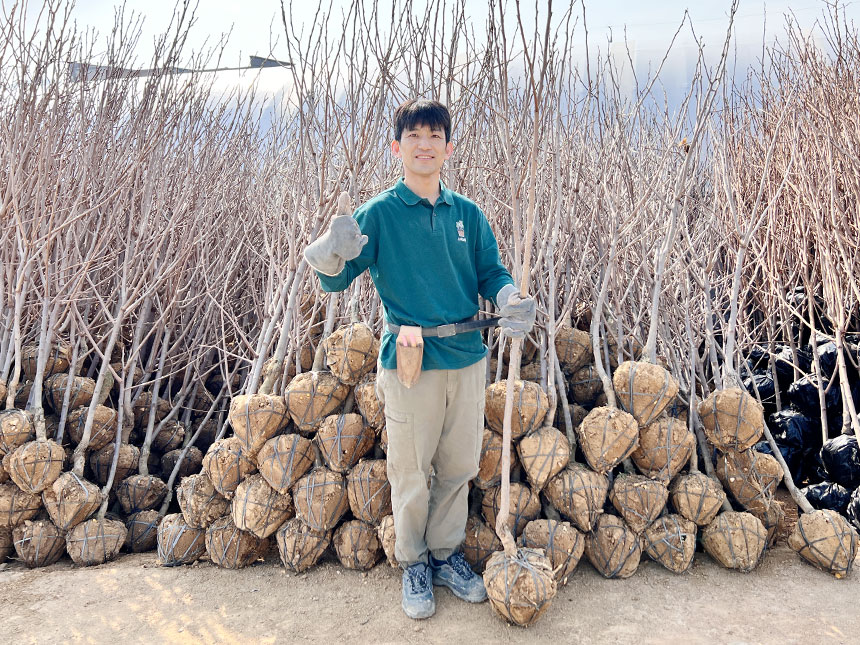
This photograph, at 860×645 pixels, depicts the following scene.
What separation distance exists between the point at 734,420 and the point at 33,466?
343 centimetres

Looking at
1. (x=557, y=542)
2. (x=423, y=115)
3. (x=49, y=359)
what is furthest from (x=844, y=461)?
(x=49, y=359)

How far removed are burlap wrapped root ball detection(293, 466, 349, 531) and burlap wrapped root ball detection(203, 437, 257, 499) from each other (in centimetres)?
29

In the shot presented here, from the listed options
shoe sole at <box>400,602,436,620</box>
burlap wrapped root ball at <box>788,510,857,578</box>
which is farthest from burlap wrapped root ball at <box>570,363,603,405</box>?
shoe sole at <box>400,602,436,620</box>

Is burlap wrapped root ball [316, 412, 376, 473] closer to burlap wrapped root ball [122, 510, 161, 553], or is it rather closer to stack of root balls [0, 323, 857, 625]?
stack of root balls [0, 323, 857, 625]

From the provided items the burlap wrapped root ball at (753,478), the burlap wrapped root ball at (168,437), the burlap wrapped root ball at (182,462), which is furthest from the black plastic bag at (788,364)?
the burlap wrapped root ball at (168,437)

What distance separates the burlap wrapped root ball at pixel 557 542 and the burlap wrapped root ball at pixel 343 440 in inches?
32.8

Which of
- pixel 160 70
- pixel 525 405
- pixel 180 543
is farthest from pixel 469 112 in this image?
pixel 180 543

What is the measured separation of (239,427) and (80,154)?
7.79 feet

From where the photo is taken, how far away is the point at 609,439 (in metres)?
2.28

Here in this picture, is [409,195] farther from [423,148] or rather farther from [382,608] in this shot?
[382,608]

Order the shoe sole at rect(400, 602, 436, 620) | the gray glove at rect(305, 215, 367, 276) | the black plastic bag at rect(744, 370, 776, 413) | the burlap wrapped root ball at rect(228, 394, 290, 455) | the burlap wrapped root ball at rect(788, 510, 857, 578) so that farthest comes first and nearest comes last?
the black plastic bag at rect(744, 370, 776, 413)
the burlap wrapped root ball at rect(228, 394, 290, 455)
the burlap wrapped root ball at rect(788, 510, 857, 578)
the shoe sole at rect(400, 602, 436, 620)
the gray glove at rect(305, 215, 367, 276)

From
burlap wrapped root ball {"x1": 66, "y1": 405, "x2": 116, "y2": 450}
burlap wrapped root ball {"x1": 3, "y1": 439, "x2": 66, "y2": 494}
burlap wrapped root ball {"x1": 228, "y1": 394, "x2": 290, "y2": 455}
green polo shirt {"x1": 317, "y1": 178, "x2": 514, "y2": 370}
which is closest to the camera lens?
green polo shirt {"x1": 317, "y1": 178, "x2": 514, "y2": 370}

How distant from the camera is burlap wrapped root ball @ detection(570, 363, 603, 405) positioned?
282 cm

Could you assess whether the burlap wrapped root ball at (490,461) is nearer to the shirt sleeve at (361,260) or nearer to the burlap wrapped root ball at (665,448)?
the burlap wrapped root ball at (665,448)
